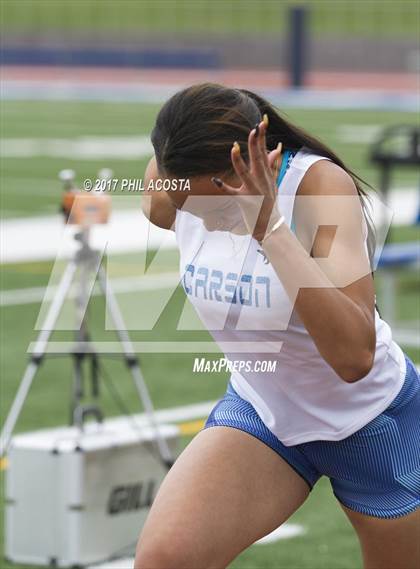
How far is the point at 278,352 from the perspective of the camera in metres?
3.91

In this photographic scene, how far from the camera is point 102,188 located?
4.51m

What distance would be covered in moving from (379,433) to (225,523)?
0.50 meters

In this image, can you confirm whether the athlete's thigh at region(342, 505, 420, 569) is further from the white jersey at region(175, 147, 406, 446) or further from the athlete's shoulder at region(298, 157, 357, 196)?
the athlete's shoulder at region(298, 157, 357, 196)

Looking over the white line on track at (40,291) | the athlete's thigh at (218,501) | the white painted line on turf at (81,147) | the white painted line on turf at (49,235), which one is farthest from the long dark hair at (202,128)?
the white painted line on turf at (81,147)

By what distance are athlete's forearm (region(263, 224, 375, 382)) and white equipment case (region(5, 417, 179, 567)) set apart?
2288 millimetres

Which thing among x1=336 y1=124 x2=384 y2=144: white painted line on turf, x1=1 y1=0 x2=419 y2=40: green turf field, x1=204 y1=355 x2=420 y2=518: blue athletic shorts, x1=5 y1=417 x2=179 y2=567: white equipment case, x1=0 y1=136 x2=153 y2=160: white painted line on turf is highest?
x1=204 y1=355 x2=420 y2=518: blue athletic shorts

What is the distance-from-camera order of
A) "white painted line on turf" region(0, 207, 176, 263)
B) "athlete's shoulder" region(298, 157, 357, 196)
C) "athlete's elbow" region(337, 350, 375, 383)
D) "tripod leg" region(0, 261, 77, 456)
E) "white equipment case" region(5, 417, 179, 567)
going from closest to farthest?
"athlete's elbow" region(337, 350, 375, 383)
"athlete's shoulder" region(298, 157, 357, 196)
"white equipment case" region(5, 417, 179, 567)
"tripod leg" region(0, 261, 77, 456)
"white painted line on turf" region(0, 207, 176, 263)

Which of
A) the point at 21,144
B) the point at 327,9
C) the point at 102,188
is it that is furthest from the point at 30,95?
the point at 102,188

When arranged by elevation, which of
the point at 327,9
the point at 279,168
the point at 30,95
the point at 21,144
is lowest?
the point at 327,9

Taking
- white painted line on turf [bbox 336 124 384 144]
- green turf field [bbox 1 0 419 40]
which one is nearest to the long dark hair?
white painted line on turf [bbox 336 124 384 144]

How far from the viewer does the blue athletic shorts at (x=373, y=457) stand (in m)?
3.99

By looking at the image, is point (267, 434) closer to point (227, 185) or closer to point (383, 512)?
point (383, 512)

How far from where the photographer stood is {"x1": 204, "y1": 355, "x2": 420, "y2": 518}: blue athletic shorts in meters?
3.99

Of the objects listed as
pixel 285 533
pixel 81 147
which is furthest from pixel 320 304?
pixel 81 147
